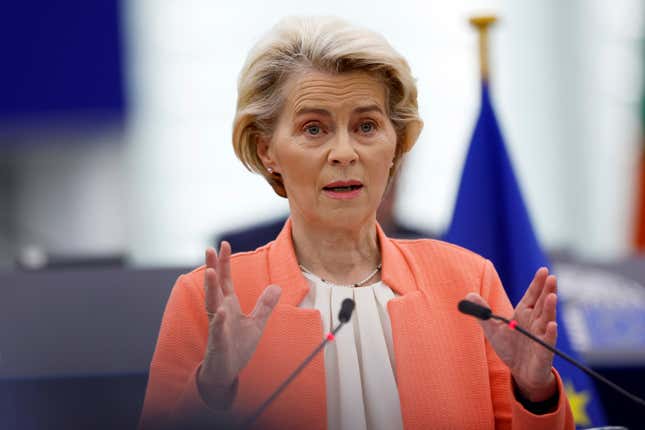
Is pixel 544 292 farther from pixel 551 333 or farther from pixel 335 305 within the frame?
pixel 335 305

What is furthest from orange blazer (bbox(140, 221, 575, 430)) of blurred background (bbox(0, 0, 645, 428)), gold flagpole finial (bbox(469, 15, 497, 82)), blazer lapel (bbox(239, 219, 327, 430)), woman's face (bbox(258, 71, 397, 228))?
blurred background (bbox(0, 0, 645, 428))

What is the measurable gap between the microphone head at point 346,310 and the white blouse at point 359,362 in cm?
6

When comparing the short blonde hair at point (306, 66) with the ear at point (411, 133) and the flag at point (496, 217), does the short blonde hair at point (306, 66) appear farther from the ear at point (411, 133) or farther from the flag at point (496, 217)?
the flag at point (496, 217)

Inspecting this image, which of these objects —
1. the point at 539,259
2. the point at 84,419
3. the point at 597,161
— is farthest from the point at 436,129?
the point at 84,419

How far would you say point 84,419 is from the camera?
1385mm

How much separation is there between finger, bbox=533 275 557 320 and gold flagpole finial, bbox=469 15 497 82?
53 centimetres

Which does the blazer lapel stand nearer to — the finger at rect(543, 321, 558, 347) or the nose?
the nose

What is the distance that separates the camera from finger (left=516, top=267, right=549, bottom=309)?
129 centimetres

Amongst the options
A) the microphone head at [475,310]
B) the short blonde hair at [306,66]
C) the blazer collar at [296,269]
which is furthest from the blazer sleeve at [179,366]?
the microphone head at [475,310]

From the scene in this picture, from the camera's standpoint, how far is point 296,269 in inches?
53.4

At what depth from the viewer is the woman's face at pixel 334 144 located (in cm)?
129

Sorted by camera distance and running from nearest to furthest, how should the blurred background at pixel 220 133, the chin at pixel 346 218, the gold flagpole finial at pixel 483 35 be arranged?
the chin at pixel 346 218
the gold flagpole finial at pixel 483 35
the blurred background at pixel 220 133

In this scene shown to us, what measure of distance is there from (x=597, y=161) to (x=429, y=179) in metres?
1.51

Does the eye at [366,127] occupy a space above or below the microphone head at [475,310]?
above
